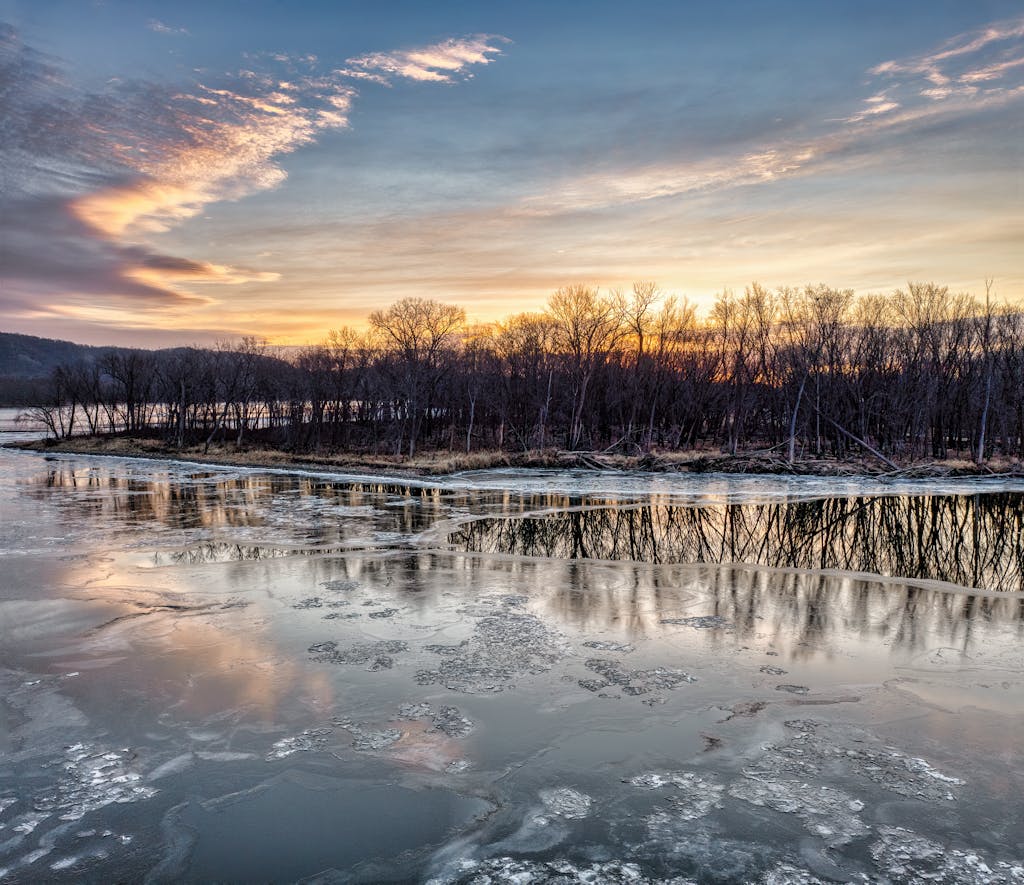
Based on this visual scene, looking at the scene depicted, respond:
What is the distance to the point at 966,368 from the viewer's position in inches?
2103

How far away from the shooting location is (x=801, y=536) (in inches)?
728

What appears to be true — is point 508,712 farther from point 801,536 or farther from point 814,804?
point 801,536

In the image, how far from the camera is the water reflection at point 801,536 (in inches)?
593

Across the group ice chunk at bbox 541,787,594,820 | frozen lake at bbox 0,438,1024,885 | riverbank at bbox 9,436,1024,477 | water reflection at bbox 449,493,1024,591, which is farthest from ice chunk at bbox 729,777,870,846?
riverbank at bbox 9,436,1024,477

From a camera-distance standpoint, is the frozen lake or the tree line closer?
the frozen lake

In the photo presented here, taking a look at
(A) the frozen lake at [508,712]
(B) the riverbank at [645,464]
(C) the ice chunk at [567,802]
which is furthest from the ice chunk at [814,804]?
(B) the riverbank at [645,464]

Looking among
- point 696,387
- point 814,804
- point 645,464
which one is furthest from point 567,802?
point 696,387

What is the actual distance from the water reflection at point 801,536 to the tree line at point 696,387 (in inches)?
750

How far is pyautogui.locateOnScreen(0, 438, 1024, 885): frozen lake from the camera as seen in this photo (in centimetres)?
518

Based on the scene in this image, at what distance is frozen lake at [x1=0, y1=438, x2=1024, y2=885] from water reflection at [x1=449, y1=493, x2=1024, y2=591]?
0.75ft

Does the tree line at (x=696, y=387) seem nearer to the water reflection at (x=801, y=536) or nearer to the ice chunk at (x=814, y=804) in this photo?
the water reflection at (x=801, y=536)

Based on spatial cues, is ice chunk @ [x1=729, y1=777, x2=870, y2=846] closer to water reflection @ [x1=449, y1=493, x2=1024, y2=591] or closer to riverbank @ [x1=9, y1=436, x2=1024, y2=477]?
water reflection @ [x1=449, y1=493, x2=1024, y2=591]

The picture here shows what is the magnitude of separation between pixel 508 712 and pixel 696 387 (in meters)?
57.2

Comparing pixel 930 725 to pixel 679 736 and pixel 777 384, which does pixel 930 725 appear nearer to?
pixel 679 736
